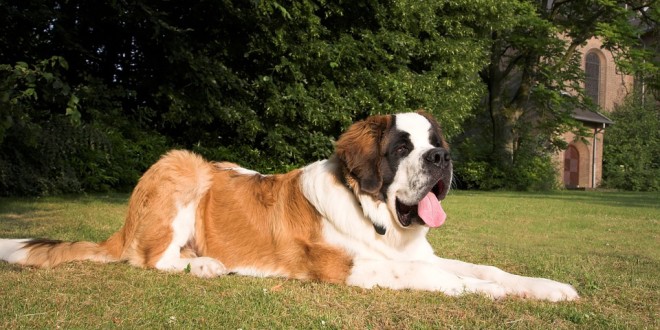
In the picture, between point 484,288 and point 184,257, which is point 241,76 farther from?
point 484,288

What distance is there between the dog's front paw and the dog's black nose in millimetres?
1007

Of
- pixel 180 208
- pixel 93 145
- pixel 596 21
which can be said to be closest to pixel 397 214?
pixel 180 208

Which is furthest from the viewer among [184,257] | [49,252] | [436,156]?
[184,257]

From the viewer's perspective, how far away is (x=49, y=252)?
4637mm

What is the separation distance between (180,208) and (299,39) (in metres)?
12.5

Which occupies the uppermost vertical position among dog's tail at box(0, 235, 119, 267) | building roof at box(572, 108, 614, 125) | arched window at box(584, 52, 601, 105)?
arched window at box(584, 52, 601, 105)

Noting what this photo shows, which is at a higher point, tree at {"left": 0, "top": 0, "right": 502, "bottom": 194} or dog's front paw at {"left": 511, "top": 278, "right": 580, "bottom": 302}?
tree at {"left": 0, "top": 0, "right": 502, "bottom": 194}

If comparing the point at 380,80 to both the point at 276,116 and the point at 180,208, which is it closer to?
the point at 276,116

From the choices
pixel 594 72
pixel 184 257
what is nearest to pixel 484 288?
pixel 184 257

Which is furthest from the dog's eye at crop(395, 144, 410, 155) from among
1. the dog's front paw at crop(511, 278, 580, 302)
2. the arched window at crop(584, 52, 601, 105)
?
the arched window at crop(584, 52, 601, 105)

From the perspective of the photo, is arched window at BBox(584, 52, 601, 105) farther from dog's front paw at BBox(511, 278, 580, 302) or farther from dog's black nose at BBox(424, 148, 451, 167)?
dog's front paw at BBox(511, 278, 580, 302)

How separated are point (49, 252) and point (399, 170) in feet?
9.35

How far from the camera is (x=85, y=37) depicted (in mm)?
16516

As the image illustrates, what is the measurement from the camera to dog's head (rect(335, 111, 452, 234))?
14.0ft
